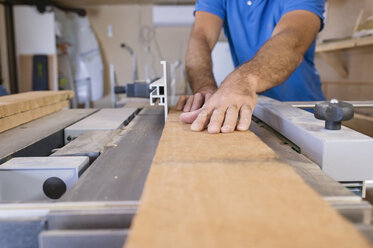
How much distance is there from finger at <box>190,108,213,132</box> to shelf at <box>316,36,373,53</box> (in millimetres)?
1637

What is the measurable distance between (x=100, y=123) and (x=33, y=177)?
42cm

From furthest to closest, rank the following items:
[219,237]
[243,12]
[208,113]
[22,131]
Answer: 1. [243,12]
2. [22,131]
3. [208,113]
4. [219,237]

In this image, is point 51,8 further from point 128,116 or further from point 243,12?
point 128,116

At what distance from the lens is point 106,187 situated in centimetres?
47

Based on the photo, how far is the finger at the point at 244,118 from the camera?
67 centimetres

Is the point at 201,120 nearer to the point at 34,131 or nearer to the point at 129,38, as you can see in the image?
the point at 34,131

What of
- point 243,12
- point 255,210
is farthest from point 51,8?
point 255,210

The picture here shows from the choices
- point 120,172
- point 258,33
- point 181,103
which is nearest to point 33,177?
point 120,172

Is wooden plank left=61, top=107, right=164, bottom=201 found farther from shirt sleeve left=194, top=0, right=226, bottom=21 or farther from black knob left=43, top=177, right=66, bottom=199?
shirt sleeve left=194, top=0, right=226, bottom=21

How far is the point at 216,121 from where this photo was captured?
67cm

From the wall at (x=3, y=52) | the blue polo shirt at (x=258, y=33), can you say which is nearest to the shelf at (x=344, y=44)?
the blue polo shirt at (x=258, y=33)

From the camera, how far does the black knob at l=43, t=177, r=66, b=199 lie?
0.56 metres

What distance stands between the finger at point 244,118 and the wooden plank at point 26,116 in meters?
0.63

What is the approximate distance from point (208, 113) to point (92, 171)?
28cm
